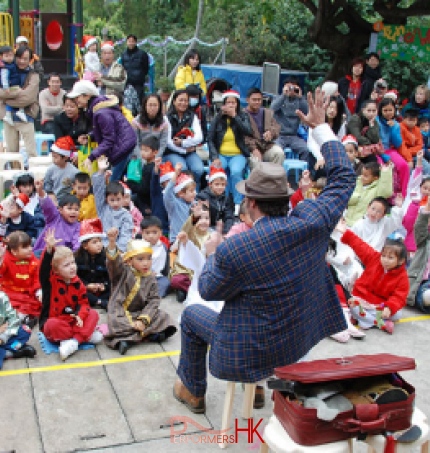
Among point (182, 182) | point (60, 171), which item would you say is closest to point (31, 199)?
point (60, 171)

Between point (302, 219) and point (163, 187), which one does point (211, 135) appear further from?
point (302, 219)

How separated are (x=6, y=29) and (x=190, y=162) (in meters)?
7.40

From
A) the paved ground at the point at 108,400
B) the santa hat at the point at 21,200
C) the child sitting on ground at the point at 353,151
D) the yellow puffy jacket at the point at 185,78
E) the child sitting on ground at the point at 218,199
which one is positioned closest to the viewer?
the paved ground at the point at 108,400

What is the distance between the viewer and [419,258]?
6.31 m

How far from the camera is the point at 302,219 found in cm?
349

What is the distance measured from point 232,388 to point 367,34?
1085 cm

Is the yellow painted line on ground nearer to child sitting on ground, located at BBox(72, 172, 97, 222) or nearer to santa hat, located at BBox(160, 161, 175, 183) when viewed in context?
child sitting on ground, located at BBox(72, 172, 97, 222)

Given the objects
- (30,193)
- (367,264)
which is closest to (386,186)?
(367,264)

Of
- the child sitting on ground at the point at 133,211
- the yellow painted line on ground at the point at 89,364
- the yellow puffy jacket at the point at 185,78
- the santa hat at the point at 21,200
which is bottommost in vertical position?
the yellow painted line on ground at the point at 89,364

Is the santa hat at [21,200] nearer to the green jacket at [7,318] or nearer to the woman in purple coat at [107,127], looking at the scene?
the woman in purple coat at [107,127]

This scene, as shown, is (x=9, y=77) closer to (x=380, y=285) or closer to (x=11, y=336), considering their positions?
(x=11, y=336)

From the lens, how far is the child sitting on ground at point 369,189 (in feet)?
24.0

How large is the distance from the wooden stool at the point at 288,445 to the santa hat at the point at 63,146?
4670 mm

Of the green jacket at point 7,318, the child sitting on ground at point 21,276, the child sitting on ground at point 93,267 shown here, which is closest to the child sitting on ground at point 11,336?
the green jacket at point 7,318
